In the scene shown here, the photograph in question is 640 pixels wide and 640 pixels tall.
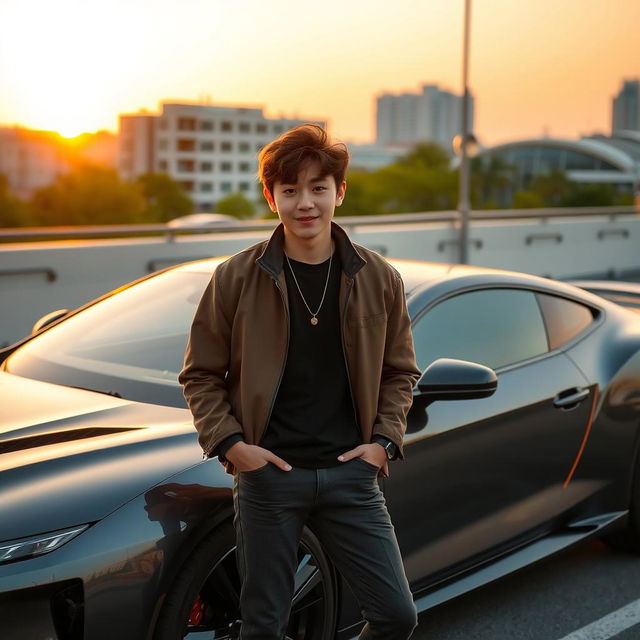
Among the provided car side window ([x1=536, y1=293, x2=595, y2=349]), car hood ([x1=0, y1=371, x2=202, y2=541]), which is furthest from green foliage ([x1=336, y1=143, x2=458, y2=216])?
car hood ([x1=0, y1=371, x2=202, y2=541])

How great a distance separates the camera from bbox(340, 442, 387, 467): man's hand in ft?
7.70

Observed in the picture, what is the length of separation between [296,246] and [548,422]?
1.76 m

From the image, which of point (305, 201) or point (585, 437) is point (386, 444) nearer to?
point (305, 201)

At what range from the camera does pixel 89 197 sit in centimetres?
14012

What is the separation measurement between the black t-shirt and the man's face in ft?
0.30

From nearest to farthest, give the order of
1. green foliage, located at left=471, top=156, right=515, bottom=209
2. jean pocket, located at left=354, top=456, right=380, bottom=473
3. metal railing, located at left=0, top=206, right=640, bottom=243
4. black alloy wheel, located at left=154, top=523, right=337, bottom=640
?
1. jean pocket, located at left=354, top=456, right=380, bottom=473
2. black alloy wheel, located at left=154, top=523, right=337, bottom=640
3. metal railing, located at left=0, top=206, right=640, bottom=243
4. green foliage, located at left=471, top=156, right=515, bottom=209

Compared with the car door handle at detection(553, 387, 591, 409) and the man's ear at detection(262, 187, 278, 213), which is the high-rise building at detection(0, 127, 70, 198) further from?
the man's ear at detection(262, 187, 278, 213)

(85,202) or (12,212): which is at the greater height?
(85,202)

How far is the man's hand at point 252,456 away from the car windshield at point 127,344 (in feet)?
2.98

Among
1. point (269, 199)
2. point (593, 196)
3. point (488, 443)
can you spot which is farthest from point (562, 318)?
point (593, 196)

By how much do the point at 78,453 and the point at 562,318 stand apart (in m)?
2.29

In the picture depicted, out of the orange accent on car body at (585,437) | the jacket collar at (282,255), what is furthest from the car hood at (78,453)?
the orange accent on car body at (585,437)

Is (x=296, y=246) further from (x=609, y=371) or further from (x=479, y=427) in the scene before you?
(x=609, y=371)

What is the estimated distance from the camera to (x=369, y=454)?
2.38 m
